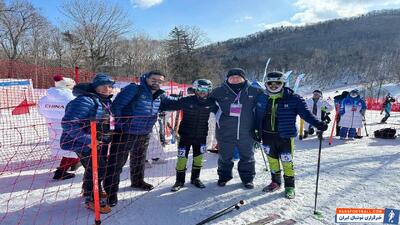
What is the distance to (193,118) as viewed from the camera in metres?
5.18

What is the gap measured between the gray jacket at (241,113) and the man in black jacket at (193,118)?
0.55ft

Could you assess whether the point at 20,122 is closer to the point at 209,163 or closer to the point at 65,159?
the point at 65,159

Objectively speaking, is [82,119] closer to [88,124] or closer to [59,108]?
[88,124]

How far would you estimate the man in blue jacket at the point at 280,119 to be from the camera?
4906mm

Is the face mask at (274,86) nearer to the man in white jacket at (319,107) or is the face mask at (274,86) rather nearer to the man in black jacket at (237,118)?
the man in black jacket at (237,118)

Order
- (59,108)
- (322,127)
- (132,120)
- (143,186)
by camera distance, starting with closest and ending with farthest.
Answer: (322,127) < (132,120) < (143,186) < (59,108)

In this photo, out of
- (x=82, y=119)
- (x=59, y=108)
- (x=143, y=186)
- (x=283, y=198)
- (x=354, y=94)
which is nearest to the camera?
(x=82, y=119)

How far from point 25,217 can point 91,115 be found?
1.54 m

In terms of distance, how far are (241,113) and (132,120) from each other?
5.45ft

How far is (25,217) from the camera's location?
4262 millimetres

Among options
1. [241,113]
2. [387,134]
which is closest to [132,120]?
[241,113]

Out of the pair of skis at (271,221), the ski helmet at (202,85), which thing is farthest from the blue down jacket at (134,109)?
the pair of skis at (271,221)

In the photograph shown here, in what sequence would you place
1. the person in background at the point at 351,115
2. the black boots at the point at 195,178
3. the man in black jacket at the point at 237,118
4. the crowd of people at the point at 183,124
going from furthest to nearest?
the person in background at the point at 351,115, the black boots at the point at 195,178, the man in black jacket at the point at 237,118, the crowd of people at the point at 183,124

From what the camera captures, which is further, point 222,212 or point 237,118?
point 237,118
